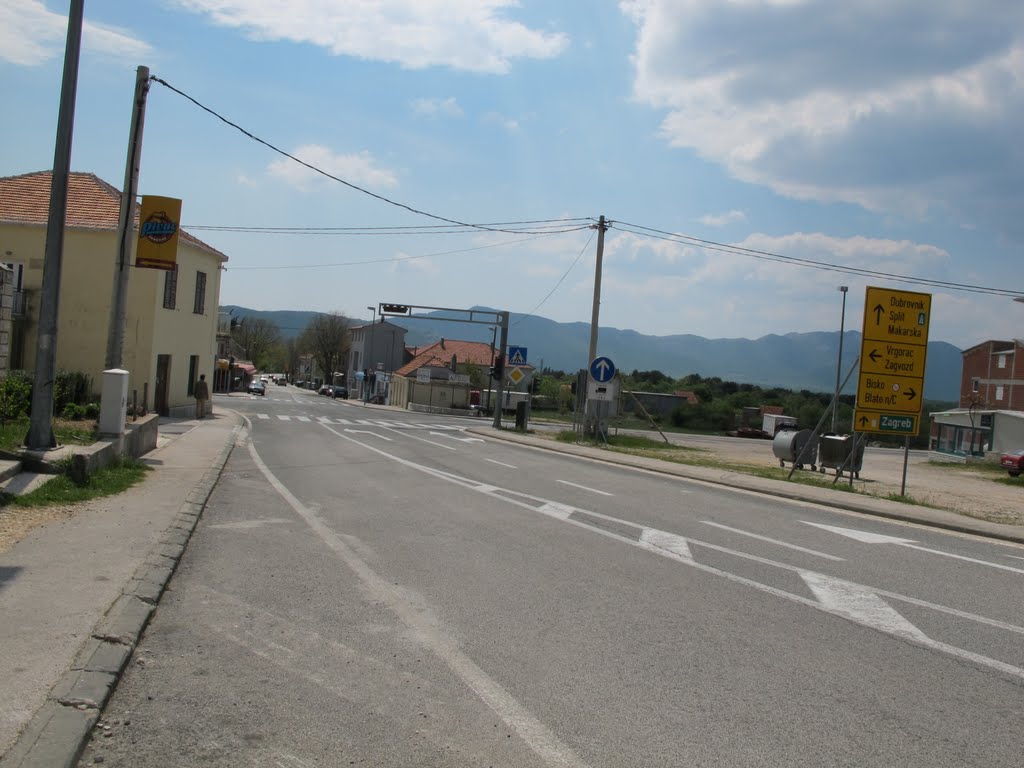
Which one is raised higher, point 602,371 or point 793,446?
point 602,371

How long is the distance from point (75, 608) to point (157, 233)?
12.2 meters

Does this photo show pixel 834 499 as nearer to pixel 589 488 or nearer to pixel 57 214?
pixel 589 488

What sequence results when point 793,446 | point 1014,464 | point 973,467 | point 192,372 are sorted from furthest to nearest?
point 973,467 → point 192,372 → point 1014,464 → point 793,446

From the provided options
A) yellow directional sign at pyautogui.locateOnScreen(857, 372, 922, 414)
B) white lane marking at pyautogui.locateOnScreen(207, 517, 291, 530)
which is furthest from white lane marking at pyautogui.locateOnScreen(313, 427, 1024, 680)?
yellow directional sign at pyautogui.locateOnScreen(857, 372, 922, 414)

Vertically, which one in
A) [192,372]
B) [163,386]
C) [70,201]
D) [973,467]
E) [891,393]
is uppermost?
[70,201]

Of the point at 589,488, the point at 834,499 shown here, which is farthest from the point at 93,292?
the point at 834,499

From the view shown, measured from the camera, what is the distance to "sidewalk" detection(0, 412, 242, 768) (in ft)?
13.3

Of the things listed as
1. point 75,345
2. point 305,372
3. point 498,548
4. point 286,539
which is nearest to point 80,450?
point 286,539

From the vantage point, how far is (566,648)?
5.73 metres

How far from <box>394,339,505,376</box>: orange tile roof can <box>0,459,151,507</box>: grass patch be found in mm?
67671

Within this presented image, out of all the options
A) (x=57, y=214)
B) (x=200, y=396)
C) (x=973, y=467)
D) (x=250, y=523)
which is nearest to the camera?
(x=250, y=523)

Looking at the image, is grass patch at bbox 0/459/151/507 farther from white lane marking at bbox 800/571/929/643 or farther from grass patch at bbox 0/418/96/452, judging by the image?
white lane marking at bbox 800/571/929/643

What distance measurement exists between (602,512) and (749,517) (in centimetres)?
231

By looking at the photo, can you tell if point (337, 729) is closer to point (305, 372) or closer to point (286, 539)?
point (286, 539)
